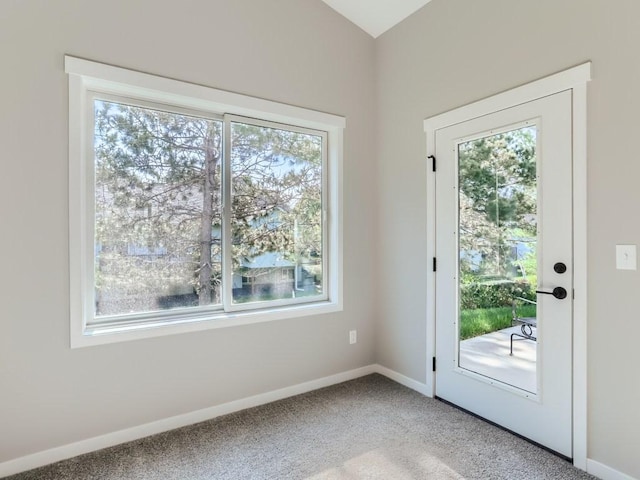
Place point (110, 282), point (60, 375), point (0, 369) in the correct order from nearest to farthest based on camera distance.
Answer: point (0, 369) → point (60, 375) → point (110, 282)

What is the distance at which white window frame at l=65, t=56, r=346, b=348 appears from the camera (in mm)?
2062

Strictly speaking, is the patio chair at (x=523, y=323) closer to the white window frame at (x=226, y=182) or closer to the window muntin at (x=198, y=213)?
the white window frame at (x=226, y=182)

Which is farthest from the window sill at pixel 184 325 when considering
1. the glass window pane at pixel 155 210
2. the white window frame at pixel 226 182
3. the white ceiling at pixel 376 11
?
the white ceiling at pixel 376 11

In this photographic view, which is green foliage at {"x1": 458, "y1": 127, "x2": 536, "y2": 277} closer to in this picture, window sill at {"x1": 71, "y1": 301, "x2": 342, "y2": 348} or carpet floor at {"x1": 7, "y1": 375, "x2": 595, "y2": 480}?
carpet floor at {"x1": 7, "y1": 375, "x2": 595, "y2": 480}

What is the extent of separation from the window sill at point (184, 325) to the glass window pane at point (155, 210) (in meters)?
0.13

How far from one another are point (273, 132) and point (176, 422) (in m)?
2.20

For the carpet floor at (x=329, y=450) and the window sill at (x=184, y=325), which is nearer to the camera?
the carpet floor at (x=329, y=450)

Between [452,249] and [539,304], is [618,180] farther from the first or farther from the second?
[452,249]

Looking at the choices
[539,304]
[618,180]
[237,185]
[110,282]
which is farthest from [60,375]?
[618,180]

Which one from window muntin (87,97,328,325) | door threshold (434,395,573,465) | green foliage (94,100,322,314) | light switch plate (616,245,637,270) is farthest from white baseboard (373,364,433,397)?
light switch plate (616,245,637,270)

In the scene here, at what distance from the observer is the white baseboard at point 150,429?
195cm

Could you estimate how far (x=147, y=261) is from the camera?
2395 millimetres

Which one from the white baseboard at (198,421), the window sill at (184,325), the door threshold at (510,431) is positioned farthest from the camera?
the window sill at (184,325)

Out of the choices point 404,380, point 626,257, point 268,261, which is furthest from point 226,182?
point 626,257
